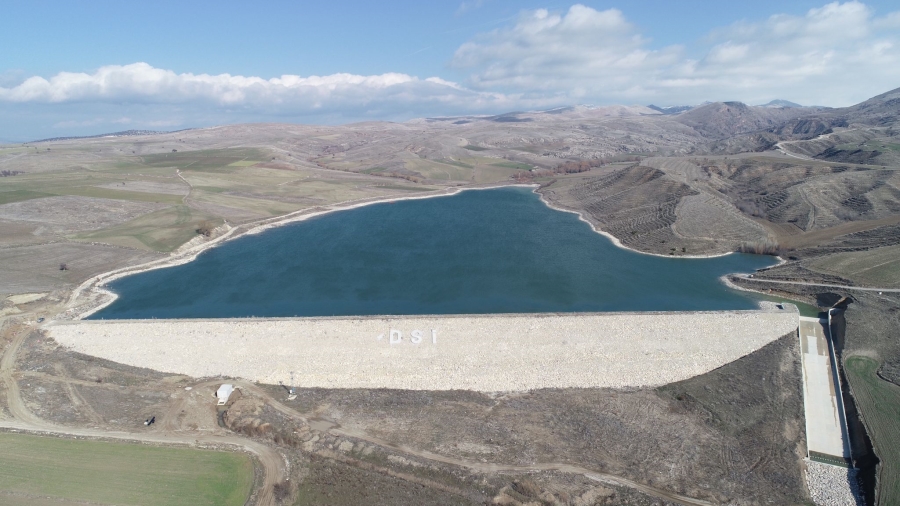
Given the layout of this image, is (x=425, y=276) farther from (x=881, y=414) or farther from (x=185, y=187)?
(x=185, y=187)

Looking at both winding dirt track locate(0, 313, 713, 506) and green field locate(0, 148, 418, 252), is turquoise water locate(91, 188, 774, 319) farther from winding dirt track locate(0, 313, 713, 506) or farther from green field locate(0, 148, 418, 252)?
winding dirt track locate(0, 313, 713, 506)

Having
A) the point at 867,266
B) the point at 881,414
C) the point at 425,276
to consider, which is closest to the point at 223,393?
the point at 425,276

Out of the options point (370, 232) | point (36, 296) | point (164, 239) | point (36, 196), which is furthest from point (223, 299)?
point (36, 196)

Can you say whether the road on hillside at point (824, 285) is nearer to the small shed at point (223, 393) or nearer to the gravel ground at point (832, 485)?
the gravel ground at point (832, 485)

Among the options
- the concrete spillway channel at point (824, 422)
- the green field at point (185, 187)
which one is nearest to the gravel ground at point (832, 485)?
the concrete spillway channel at point (824, 422)

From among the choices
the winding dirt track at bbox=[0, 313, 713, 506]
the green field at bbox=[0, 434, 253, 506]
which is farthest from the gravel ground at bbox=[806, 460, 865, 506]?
the green field at bbox=[0, 434, 253, 506]

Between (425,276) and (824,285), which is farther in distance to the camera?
(425,276)
